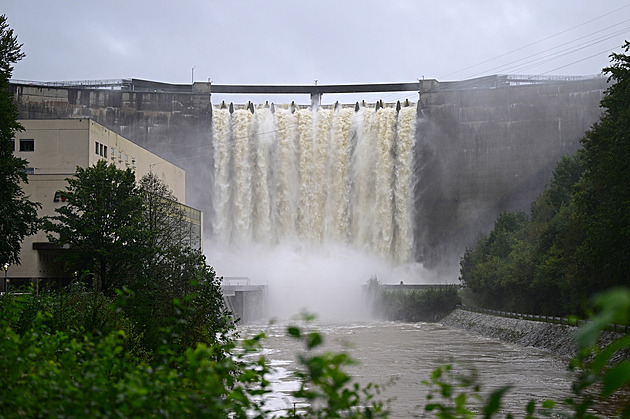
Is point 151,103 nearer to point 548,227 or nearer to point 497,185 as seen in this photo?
point 497,185

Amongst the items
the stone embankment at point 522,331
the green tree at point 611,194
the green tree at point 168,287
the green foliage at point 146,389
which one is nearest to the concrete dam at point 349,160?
the stone embankment at point 522,331

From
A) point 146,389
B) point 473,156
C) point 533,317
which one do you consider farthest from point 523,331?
point 146,389

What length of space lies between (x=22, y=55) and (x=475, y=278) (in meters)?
44.9

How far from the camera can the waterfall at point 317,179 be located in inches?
3760

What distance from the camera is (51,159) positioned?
194 ft

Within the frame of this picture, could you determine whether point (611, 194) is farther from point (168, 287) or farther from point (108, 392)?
point (108, 392)

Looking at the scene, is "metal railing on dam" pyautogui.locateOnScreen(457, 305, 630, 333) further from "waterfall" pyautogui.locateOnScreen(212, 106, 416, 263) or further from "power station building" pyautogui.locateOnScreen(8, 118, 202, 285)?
"power station building" pyautogui.locateOnScreen(8, 118, 202, 285)

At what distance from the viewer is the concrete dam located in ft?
312

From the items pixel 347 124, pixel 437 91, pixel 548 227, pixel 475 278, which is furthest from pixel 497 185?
pixel 548 227

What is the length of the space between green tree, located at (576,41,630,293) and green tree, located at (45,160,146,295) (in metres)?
21.2

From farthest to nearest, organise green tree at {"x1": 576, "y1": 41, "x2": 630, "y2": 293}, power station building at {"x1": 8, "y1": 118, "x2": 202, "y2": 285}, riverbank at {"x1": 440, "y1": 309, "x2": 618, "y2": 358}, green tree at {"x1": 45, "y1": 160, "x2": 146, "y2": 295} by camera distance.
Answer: power station building at {"x1": 8, "y1": 118, "x2": 202, "y2": 285} → riverbank at {"x1": 440, "y1": 309, "x2": 618, "y2": 358} → green tree at {"x1": 45, "y1": 160, "x2": 146, "y2": 295} → green tree at {"x1": 576, "y1": 41, "x2": 630, "y2": 293}

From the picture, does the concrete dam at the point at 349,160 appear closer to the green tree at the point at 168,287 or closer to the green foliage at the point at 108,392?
the green tree at the point at 168,287

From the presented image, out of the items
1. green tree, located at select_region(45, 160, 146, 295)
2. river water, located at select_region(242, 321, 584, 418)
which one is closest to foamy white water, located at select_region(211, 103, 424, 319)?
river water, located at select_region(242, 321, 584, 418)

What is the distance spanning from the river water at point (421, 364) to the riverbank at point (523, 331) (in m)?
0.87
